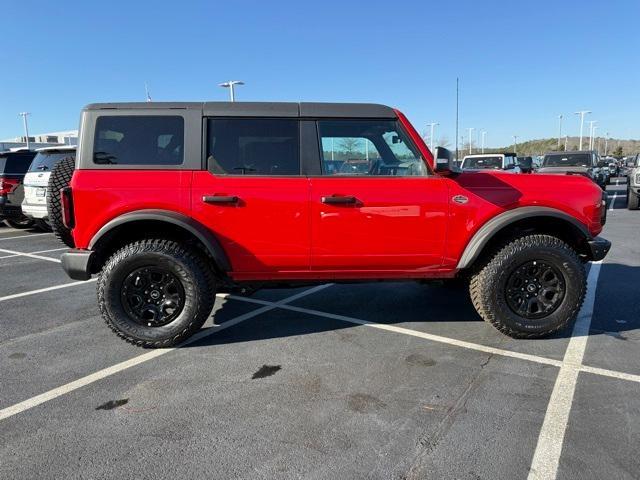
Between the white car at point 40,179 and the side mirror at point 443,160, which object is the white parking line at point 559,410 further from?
the white car at point 40,179

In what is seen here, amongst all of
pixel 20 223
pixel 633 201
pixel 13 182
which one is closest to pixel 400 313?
pixel 13 182

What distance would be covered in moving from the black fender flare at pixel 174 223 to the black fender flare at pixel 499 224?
206 cm

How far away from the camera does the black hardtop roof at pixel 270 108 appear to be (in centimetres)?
388

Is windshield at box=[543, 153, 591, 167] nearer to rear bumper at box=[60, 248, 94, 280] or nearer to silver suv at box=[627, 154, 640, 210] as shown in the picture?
silver suv at box=[627, 154, 640, 210]

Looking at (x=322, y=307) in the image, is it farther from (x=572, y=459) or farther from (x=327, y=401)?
(x=572, y=459)

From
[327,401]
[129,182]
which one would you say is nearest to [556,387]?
[327,401]

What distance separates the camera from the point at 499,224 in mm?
3838

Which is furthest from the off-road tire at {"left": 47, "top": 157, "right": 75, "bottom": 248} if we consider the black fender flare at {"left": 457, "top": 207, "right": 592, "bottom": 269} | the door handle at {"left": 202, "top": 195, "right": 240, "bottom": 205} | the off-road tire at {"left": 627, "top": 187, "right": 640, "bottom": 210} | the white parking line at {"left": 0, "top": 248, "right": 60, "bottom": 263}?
the off-road tire at {"left": 627, "top": 187, "right": 640, "bottom": 210}

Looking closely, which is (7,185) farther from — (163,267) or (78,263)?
(163,267)

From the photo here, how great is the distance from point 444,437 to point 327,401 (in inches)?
29.9

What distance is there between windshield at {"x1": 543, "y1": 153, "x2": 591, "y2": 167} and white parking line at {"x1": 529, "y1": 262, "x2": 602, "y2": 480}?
13179 mm

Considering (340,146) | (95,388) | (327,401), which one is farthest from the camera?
(340,146)

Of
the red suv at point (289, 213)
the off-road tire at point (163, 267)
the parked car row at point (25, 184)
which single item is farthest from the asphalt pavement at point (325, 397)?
the parked car row at point (25, 184)

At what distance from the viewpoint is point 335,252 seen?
3912 millimetres
